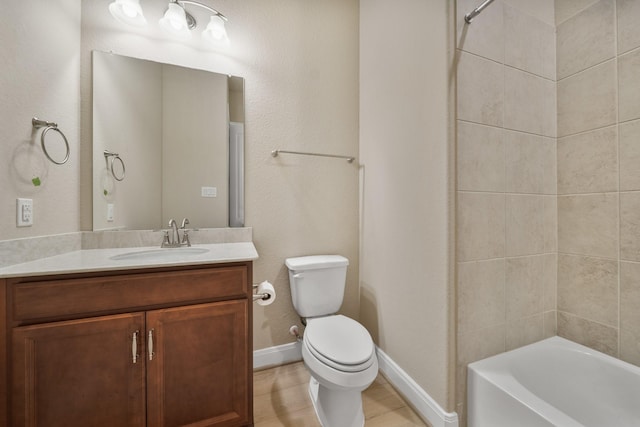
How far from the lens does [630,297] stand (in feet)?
3.76

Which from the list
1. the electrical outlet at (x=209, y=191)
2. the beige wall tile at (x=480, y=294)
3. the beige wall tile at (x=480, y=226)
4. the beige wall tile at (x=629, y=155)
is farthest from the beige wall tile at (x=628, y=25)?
the electrical outlet at (x=209, y=191)

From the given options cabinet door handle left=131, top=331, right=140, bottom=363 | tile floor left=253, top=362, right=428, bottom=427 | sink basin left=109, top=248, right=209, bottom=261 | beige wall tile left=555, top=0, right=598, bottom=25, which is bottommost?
tile floor left=253, top=362, right=428, bottom=427

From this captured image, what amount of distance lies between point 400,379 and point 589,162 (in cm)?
153

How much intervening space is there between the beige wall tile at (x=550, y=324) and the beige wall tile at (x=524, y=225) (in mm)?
361

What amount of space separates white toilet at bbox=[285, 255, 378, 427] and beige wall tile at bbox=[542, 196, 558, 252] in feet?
3.65

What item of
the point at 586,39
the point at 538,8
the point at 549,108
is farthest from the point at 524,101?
the point at 538,8

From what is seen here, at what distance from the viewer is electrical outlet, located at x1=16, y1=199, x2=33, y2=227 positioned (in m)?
1.05

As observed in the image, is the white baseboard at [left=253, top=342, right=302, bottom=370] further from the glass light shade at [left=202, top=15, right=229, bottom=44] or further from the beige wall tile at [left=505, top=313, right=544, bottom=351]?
the glass light shade at [left=202, top=15, right=229, bottom=44]

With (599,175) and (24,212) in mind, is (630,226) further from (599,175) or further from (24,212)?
(24,212)

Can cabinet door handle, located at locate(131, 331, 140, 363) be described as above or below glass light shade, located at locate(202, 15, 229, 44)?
below

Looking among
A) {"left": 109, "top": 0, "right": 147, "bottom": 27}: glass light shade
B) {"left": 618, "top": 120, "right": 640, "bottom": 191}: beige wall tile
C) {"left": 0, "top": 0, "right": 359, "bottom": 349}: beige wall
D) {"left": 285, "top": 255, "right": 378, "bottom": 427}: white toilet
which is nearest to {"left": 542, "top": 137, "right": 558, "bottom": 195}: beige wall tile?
{"left": 618, "top": 120, "right": 640, "bottom": 191}: beige wall tile

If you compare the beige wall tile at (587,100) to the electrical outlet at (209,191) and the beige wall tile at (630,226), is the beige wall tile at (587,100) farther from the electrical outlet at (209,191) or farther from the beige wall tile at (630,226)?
the electrical outlet at (209,191)

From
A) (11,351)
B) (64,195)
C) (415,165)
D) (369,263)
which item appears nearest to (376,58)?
(415,165)

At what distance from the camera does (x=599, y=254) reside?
4.07 ft
